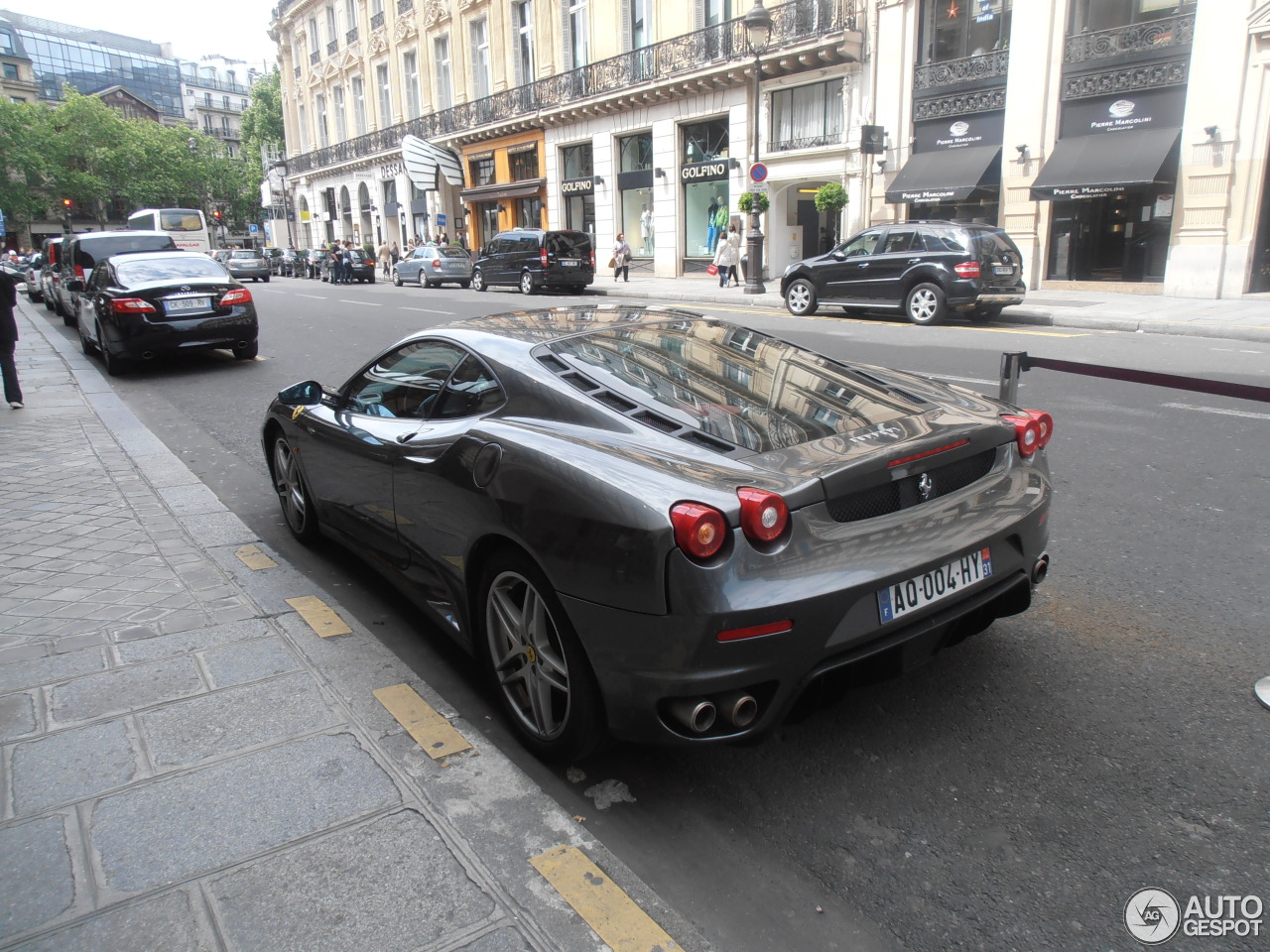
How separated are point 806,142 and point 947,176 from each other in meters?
5.21

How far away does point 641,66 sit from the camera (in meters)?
29.3

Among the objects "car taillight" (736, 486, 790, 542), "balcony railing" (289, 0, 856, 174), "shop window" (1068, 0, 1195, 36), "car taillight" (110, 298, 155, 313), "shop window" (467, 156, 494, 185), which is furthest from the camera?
"shop window" (467, 156, 494, 185)

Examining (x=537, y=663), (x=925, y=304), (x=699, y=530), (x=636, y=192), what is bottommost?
(x=537, y=663)

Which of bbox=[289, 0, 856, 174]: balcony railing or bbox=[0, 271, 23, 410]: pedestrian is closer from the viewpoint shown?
bbox=[0, 271, 23, 410]: pedestrian

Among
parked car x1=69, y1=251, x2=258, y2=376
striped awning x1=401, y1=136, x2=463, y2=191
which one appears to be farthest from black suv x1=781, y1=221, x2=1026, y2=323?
striped awning x1=401, y1=136, x2=463, y2=191

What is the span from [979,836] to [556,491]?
148 centimetres

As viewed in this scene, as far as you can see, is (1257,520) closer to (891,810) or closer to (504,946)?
(891,810)

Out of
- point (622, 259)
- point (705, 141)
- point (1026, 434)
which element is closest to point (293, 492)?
point (1026, 434)

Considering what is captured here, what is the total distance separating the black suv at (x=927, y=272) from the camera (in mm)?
14227

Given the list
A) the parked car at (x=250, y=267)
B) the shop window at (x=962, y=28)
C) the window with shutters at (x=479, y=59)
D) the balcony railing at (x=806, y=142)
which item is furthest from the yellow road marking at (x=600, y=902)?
the parked car at (x=250, y=267)

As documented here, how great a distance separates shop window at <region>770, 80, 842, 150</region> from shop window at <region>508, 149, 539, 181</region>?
43.4 ft

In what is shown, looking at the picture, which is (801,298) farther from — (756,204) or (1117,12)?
(1117,12)

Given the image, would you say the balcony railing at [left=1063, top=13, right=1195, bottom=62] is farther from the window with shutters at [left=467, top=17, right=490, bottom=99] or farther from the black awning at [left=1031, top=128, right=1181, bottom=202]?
the window with shutters at [left=467, top=17, right=490, bottom=99]

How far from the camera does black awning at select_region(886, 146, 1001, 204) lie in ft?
65.4
